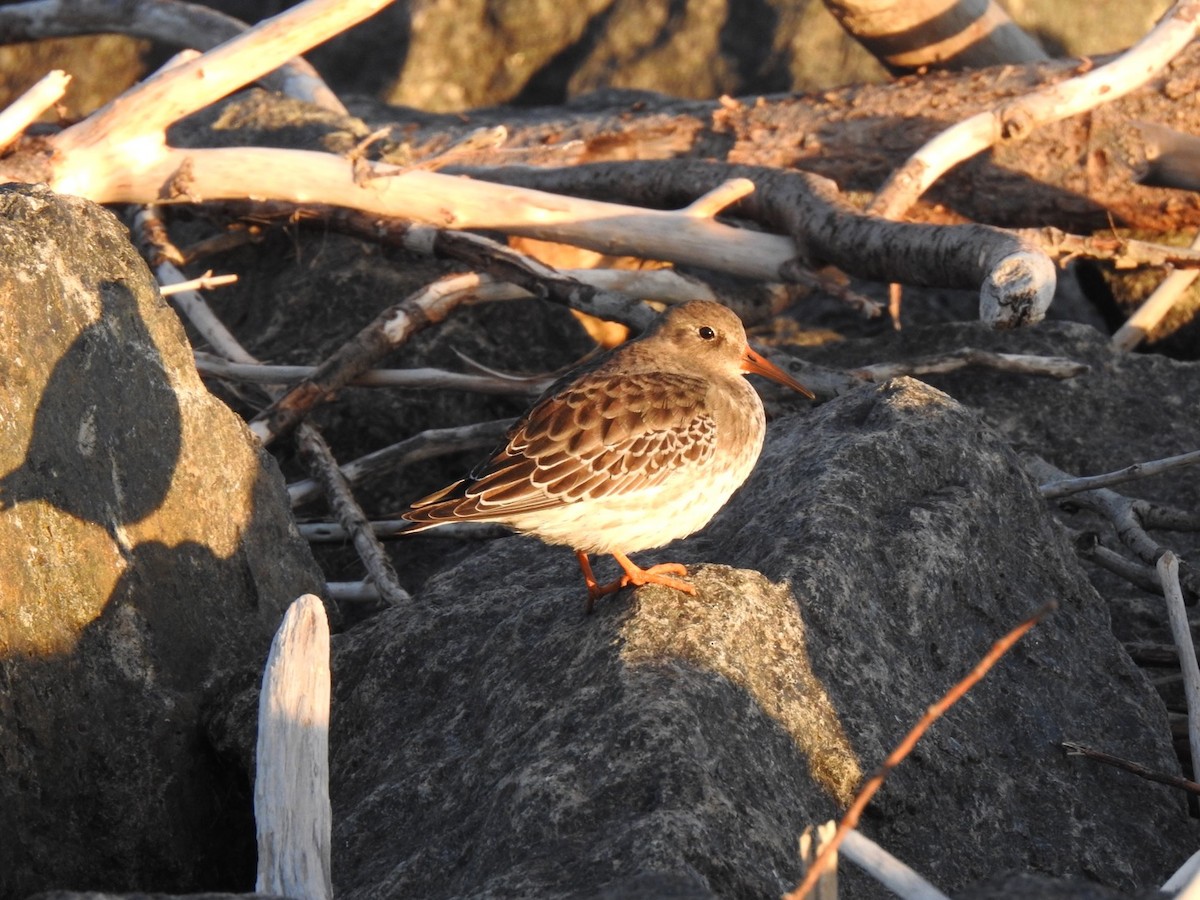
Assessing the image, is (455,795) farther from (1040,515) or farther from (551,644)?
(1040,515)

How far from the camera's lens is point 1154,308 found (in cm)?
938

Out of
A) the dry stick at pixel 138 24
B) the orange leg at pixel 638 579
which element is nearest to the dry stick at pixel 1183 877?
the orange leg at pixel 638 579

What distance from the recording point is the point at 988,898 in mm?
3445

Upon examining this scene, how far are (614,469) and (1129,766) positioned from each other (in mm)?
2186

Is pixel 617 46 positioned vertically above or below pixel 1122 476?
above

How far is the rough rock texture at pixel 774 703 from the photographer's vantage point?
4.36 m

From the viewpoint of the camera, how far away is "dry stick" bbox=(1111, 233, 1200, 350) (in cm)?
933

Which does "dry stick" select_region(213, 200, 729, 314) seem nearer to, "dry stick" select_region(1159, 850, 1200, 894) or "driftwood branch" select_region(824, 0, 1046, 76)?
"driftwood branch" select_region(824, 0, 1046, 76)

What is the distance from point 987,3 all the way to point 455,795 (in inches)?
315

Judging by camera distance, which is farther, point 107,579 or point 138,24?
point 138,24

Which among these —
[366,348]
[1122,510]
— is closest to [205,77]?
[366,348]

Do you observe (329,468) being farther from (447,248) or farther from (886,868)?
(886,868)

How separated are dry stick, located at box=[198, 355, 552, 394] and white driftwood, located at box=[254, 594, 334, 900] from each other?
11.9 feet

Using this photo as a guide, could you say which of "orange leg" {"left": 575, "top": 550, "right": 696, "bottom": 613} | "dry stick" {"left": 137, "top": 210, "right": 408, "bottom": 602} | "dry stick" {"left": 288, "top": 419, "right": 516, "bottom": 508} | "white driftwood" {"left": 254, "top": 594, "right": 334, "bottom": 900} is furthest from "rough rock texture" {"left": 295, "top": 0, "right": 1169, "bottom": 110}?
"white driftwood" {"left": 254, "top": 594, "right": 334, "bottom": 900}
